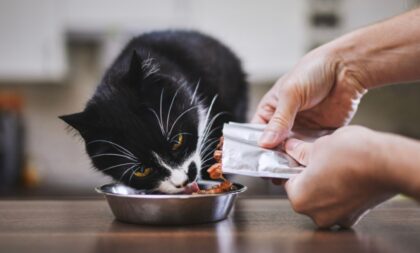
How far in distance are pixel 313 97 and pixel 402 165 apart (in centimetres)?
50

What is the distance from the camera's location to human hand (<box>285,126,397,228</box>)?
0.80m

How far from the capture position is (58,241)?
845mm

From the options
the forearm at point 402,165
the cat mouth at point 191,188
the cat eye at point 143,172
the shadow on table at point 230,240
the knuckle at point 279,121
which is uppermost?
the forearm at point 402,165

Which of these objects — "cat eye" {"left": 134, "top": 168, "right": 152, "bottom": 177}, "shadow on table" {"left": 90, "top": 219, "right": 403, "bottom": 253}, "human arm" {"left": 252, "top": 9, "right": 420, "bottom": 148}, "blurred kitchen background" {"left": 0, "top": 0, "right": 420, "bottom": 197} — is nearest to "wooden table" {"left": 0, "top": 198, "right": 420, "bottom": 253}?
"shadow on table" {"left": 90, "top": 219, "right": 403, "bottom": 253}

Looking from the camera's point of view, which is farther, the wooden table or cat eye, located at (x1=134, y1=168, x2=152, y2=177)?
cat eye, located at (x1=134, y1=168, x2=152, y2=177)

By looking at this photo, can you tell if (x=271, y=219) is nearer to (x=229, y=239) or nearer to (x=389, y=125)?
(x=229, y=239)

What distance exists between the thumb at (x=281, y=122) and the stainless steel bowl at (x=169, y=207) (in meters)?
0.12

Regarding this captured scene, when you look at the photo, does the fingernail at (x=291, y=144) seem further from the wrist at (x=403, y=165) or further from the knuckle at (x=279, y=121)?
the wrist at (x=403, y=165)

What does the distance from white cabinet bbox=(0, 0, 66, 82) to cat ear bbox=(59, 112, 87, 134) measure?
2073 mm

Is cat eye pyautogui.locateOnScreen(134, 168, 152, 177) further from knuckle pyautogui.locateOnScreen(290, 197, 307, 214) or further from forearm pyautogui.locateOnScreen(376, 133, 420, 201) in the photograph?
forearm pyautogui.locateOnScreen(376, 133, 420, 201)

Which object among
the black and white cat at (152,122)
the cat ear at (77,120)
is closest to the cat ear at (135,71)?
the black and white cat at (152,122)

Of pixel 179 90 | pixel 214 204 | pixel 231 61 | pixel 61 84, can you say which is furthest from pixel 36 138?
pixel 214 204

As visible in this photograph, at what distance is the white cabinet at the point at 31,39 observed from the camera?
10.3 feet

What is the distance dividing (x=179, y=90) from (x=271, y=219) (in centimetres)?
45
